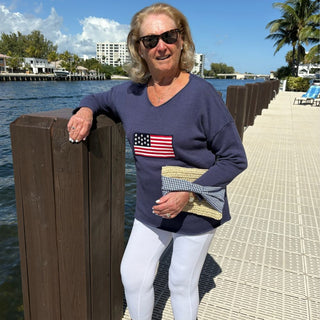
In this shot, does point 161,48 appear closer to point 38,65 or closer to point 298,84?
point 298,84

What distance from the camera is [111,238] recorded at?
1.98 meters

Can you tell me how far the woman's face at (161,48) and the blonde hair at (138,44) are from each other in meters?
0.03

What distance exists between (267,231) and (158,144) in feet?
8.49

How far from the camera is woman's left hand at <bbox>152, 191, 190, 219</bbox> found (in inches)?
61.3

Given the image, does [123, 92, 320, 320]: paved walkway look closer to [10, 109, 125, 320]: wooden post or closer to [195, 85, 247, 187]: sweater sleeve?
[10, 109, 125, 320]: wooden post

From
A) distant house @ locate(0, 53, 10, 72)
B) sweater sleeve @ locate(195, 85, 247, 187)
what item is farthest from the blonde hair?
distant house @ locate(0, 53, 10, 72)

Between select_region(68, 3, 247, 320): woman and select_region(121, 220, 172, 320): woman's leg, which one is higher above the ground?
select_region(68, 3, 247, 320): woman

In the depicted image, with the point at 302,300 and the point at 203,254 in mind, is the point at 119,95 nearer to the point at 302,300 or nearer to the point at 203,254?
the point at 203,254

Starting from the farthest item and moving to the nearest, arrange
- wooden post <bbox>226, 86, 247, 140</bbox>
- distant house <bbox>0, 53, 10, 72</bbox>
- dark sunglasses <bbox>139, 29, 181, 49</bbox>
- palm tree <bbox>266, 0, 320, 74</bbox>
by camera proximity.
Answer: distant house <bbox>0, 53, 10, 72</bbox>
palm tree <bbox>266, 0, 320, 74</bbox>
wooden post <bbox>226, 86, 247, 140</bbox>
dark sunglasses <bbox>139, 29, 181, 49</bbox>

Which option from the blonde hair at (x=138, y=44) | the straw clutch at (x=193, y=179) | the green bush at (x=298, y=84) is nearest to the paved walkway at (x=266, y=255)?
the straw clutch at (x=193, y=179)

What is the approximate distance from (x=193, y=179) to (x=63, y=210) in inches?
26.7

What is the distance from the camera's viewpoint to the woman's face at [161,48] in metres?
1.62

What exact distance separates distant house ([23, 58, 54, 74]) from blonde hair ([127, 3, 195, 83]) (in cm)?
11555

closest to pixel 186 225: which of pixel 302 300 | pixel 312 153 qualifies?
pixel 302 300
